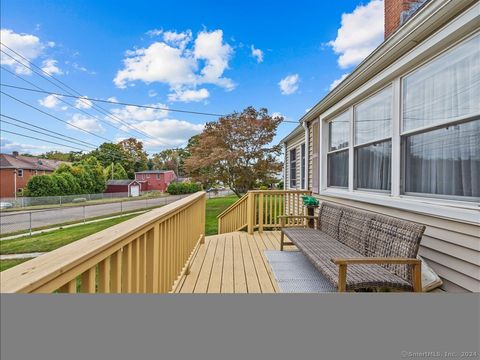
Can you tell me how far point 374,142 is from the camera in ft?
9.40

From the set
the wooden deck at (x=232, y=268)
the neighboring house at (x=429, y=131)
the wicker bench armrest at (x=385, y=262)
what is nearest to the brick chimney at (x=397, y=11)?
the neighboring house at (x=429, y=131)

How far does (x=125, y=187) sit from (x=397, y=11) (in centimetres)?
517

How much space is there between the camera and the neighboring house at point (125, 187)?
4141 millimetres

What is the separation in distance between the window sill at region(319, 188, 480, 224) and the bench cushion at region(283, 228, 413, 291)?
57 cm

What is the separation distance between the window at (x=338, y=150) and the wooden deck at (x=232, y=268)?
145 cm

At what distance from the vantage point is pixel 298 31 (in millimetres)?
3199

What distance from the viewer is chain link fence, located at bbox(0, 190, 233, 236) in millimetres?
2531

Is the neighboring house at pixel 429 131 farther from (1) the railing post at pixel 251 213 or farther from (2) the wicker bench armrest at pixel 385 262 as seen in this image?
(1) the railing post at pixel 251 213

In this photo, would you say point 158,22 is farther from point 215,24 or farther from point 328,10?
point 328,10

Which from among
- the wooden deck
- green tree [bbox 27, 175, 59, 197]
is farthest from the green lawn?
the wooden deck

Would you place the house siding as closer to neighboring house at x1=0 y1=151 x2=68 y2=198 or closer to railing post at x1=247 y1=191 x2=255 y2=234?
railing post at x1=247 y1=191 x2=255 y2=234

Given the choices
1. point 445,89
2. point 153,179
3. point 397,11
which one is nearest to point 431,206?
point 445,89

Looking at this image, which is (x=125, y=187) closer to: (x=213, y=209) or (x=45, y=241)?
(x=45, y=241)

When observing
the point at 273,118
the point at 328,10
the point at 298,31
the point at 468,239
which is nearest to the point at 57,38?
the point at 298,31
